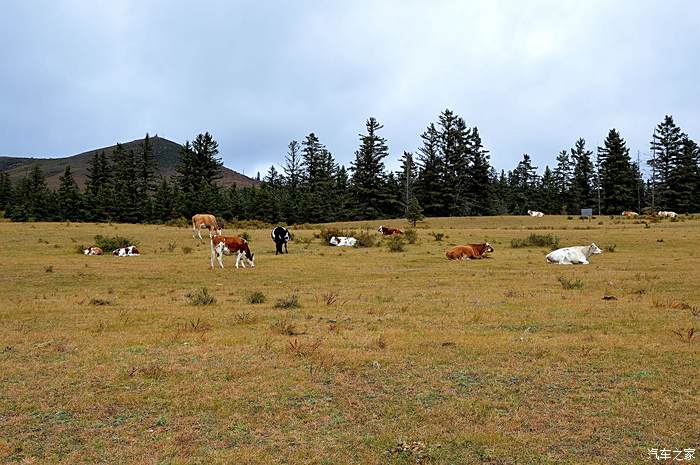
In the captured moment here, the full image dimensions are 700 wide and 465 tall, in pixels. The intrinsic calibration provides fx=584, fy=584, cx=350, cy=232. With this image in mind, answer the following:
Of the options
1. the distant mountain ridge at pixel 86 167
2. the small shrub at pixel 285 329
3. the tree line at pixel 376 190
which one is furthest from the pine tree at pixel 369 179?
the distant mountain ridge at pixel 86 167

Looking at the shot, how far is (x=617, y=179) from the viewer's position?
69375 mm

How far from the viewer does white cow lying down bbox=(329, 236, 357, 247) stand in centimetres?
2839

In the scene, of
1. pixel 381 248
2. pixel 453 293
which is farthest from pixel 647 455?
pixel 381 248

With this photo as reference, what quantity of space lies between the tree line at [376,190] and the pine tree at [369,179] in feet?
0.42

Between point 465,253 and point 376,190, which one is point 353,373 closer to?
point 465,253

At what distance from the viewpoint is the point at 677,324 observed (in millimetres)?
9211

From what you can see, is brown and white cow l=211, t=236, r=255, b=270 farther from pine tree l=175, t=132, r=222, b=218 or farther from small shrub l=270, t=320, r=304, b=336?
pine tree l=175, t=132, r=222, b=218

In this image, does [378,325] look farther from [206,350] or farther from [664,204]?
[664,204]

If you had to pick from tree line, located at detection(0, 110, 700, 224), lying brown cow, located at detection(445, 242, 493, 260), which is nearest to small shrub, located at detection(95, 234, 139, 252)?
lying brown cow, located at detection(445, 242, 493, 260)

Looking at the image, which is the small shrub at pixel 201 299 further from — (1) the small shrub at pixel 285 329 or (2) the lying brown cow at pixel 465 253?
(2) the lying brown cow at pixel 465 253

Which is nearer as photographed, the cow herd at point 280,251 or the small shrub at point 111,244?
the cow herd at point 280,251

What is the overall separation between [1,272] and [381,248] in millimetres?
15190

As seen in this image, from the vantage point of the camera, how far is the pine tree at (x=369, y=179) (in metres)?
71.7

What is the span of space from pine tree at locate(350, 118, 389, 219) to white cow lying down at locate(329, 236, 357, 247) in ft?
137
